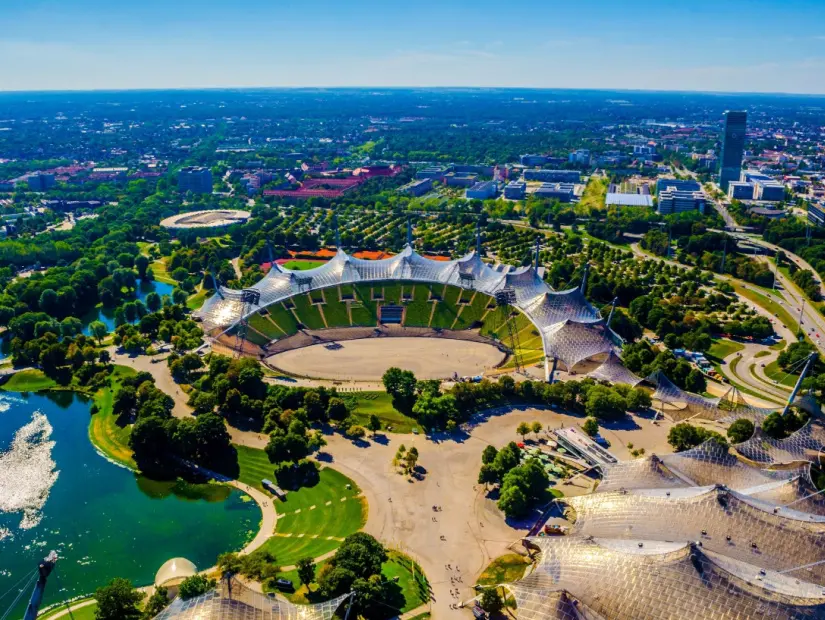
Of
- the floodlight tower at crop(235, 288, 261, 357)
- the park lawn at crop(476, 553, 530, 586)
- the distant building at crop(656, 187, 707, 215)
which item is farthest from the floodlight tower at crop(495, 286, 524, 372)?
the distant building at crop(656, 187, 707, 215)

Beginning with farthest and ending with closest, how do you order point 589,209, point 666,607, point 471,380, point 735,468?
point 589,209, point 471,380, point 735,468, point 666,607

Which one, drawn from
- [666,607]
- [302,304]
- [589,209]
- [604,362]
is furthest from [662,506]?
[589,209]

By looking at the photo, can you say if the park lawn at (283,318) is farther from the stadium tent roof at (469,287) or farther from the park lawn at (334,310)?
the park lawn at (334,310)

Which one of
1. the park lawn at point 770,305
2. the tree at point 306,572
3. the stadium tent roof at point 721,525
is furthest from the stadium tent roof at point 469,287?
the tree at point 306,572

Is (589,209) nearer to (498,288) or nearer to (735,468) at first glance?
(498,288)

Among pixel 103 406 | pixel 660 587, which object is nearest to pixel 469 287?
pixel 103 406

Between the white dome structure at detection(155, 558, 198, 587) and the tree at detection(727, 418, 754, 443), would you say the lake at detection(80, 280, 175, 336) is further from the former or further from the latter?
the tree at detection(727, 418, 754, 443)
